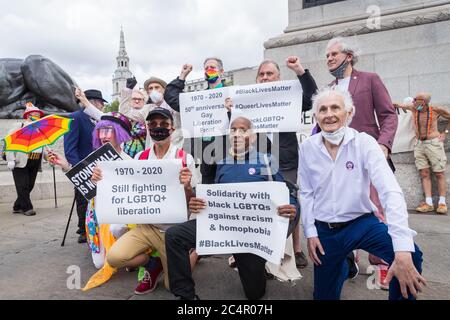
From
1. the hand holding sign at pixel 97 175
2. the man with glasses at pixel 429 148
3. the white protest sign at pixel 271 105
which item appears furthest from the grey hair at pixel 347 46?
the man with glasses at pixel 429 148

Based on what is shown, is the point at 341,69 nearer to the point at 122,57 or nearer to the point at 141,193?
the point at 141,193

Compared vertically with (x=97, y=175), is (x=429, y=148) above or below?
above

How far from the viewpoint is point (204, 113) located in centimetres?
393

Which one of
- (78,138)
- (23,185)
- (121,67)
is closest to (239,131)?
(78,138)

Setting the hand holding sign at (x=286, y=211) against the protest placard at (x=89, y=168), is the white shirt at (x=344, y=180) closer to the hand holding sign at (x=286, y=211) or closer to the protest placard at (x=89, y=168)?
the hand holding sign at (x=286, y=211)

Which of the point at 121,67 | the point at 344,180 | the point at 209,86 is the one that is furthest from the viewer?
the point at 121,67

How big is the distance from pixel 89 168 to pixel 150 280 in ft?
4.41

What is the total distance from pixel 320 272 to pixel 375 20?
640cm

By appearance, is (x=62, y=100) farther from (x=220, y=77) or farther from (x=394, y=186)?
(x=394, y=186)

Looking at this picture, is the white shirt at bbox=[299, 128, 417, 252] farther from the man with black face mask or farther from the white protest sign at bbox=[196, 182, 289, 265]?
the man with black face mask

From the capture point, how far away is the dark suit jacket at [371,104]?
3117 millimetres

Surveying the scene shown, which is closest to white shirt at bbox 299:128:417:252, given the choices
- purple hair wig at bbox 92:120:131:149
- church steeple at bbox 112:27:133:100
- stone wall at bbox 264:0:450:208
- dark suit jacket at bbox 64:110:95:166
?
purple hair wig at bbox 92:120:131:149

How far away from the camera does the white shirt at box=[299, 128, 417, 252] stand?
234 centimetres

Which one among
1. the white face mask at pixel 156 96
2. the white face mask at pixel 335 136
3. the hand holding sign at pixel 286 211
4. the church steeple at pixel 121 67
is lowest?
the hand holding sign at pixel 286 211
